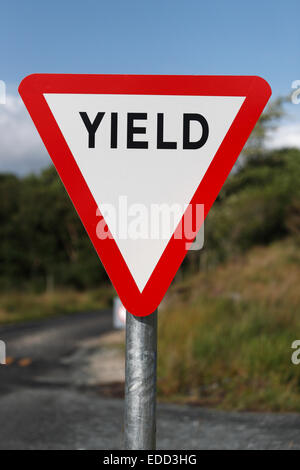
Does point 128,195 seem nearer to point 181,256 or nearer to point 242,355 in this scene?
point 181,256

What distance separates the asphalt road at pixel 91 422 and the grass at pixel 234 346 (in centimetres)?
64

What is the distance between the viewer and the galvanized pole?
128cm

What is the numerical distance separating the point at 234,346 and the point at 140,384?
5.69m

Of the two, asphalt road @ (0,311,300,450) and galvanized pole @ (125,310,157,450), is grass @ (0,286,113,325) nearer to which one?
asphalt road @ (0,311,300,450)

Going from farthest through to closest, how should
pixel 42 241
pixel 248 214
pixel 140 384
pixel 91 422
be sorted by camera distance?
pixel 42 241 < pixel 248 214 < pixel 91 422 < pixel 140 384

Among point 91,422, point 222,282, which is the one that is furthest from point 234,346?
point 222,282

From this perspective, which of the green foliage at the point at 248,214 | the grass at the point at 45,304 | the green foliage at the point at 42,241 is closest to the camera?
the grass at the point at 45,304

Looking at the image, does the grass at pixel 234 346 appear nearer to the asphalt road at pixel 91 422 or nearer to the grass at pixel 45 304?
the asphalt road at pixel 91 422

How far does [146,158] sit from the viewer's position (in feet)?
4.49

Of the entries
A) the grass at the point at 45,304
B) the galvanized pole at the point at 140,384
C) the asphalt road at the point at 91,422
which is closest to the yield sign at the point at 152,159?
the galvanized pole at the point at 140,384

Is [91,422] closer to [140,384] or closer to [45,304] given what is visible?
[140,384]

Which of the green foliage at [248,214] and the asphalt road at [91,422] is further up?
the green foliage at [248,214]

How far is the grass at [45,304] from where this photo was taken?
56.3 ft

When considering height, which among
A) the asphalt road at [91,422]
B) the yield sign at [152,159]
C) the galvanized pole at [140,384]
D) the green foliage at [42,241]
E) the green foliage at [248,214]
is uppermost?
the green foliage at [42,241]
